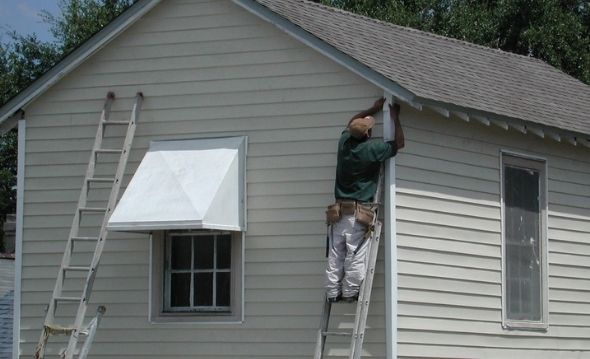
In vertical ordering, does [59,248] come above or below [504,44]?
below

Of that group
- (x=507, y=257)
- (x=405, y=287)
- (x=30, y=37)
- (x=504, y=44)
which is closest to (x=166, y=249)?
(x=405, y=287)

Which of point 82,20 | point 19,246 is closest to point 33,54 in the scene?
point 82,20

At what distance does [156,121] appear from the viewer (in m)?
13.8

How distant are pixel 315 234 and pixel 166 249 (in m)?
1.83

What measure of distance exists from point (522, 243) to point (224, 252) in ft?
11.3

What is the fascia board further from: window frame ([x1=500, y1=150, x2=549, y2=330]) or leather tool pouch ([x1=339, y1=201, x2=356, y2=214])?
window frame ([x1=500, y1=150, x2=549, y2=330])

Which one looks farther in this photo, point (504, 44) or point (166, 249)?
point (504, 44)

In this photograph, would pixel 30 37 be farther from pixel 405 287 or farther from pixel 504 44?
pixel 405 287

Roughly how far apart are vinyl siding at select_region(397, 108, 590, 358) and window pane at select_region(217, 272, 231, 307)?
1934 millimetres

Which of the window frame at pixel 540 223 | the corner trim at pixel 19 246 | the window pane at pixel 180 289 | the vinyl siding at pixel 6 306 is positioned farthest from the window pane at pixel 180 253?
the vinyl siding at pixel 6 306

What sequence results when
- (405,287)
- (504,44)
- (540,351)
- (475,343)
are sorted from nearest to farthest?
(405,287) → (475,343) → (540,351) → (504,44)

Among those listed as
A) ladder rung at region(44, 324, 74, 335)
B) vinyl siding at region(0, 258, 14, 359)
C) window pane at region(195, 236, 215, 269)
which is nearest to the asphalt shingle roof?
window pane at region(195, 236, 215, 269)

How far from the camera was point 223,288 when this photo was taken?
13.3m

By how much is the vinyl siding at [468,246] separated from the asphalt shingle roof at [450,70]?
347mm
